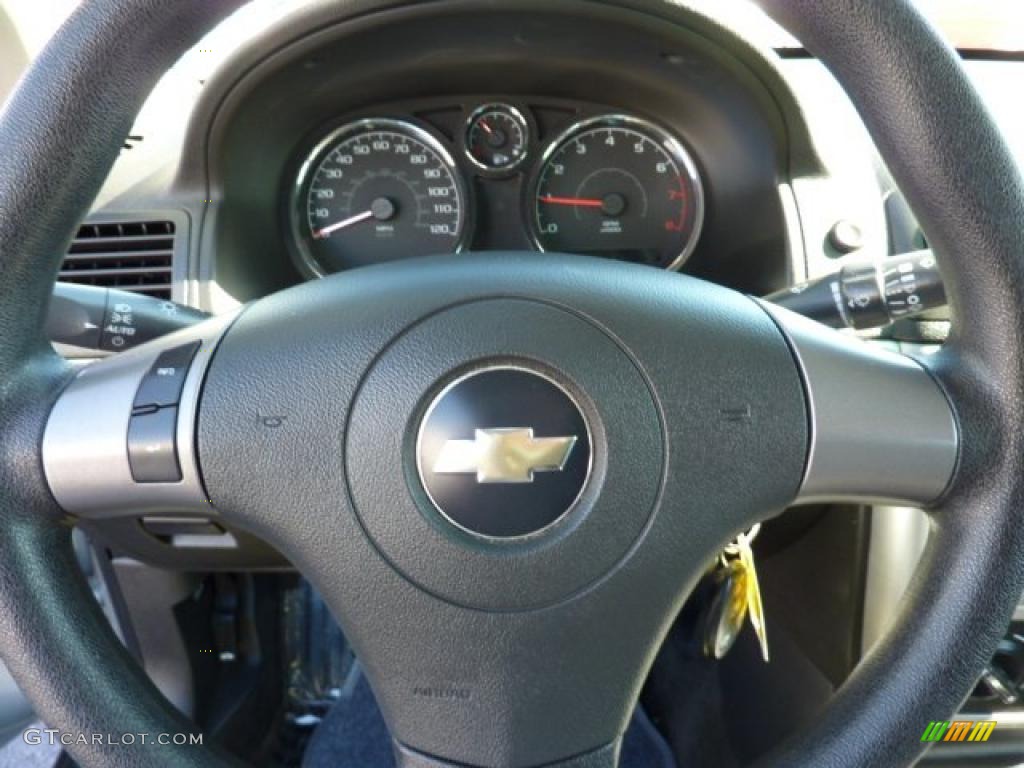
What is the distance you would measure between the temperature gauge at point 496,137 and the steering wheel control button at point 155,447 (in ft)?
3.80

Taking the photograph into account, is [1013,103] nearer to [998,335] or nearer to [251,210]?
[998,335]

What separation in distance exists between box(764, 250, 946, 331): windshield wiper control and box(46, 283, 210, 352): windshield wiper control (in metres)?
0.66

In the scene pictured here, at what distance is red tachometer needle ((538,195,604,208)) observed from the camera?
73.9 inches

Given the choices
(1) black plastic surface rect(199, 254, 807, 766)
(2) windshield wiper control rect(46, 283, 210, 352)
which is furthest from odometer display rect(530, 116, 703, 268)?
(1) black plastic surface rect(199, 254, 807, 766)

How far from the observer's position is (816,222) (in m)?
1.49

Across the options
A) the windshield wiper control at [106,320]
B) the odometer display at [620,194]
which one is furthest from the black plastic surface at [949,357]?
the odometer display at [620,194]

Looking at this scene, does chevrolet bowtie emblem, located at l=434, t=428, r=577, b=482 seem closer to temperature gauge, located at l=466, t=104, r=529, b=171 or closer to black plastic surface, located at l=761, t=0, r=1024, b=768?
black plastic surface, located at l=761, t=0, r=1024, b=768

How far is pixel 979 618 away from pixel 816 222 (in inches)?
31.6

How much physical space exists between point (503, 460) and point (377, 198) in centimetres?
117

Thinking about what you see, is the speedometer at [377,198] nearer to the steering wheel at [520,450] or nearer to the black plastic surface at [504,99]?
the black plastic surface at [504,99]

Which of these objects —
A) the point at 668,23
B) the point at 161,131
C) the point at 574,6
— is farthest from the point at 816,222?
the point at 161,131

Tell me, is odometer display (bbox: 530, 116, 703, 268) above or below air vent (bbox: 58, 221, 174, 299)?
above

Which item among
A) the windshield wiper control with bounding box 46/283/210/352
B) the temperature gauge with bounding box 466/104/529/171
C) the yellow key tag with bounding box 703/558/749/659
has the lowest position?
the yellow key tag with bounding box 703/558/749/659

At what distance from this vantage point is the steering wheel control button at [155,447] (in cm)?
81
